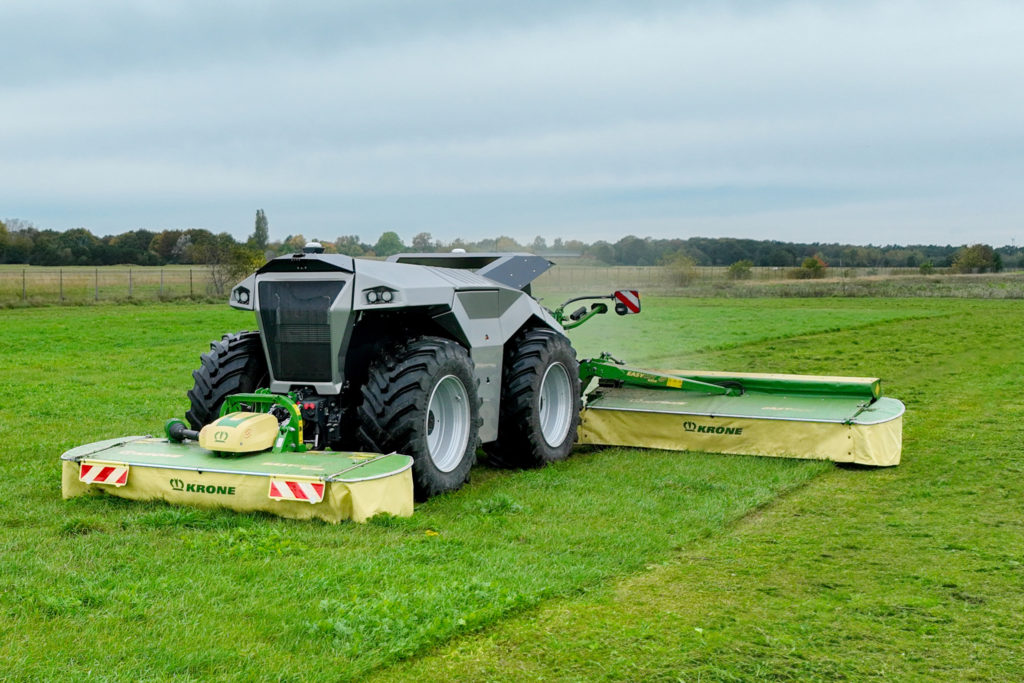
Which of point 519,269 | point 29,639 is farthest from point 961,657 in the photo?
point 519,269

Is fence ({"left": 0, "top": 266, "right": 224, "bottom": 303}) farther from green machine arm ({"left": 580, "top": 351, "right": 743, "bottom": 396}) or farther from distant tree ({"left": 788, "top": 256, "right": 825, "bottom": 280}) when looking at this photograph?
green machine arm ({"left": 580, "top": 351, "right": 743, "bottom": 396})

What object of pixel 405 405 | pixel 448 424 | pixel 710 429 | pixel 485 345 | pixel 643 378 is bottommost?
pixel 710 429

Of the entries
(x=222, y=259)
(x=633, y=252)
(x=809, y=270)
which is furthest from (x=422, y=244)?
(x=809, y=270)

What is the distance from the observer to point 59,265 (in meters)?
49.9

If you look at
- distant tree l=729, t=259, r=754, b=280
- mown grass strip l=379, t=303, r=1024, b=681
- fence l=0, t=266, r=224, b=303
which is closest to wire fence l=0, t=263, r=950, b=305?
fence l=0, t=266, r=224, b=303

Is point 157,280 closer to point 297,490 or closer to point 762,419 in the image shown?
point 762,419

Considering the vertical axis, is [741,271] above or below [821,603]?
above

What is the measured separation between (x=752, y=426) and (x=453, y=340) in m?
2.96

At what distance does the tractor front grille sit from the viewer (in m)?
7.34

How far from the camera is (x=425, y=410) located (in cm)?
714

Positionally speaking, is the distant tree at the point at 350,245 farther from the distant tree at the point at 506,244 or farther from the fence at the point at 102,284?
the fence at the point at 102,284

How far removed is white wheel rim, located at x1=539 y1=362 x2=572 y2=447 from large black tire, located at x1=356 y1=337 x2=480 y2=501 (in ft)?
4.88

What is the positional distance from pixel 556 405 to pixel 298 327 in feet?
9.30

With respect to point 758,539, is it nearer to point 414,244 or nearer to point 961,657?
point 961,657
